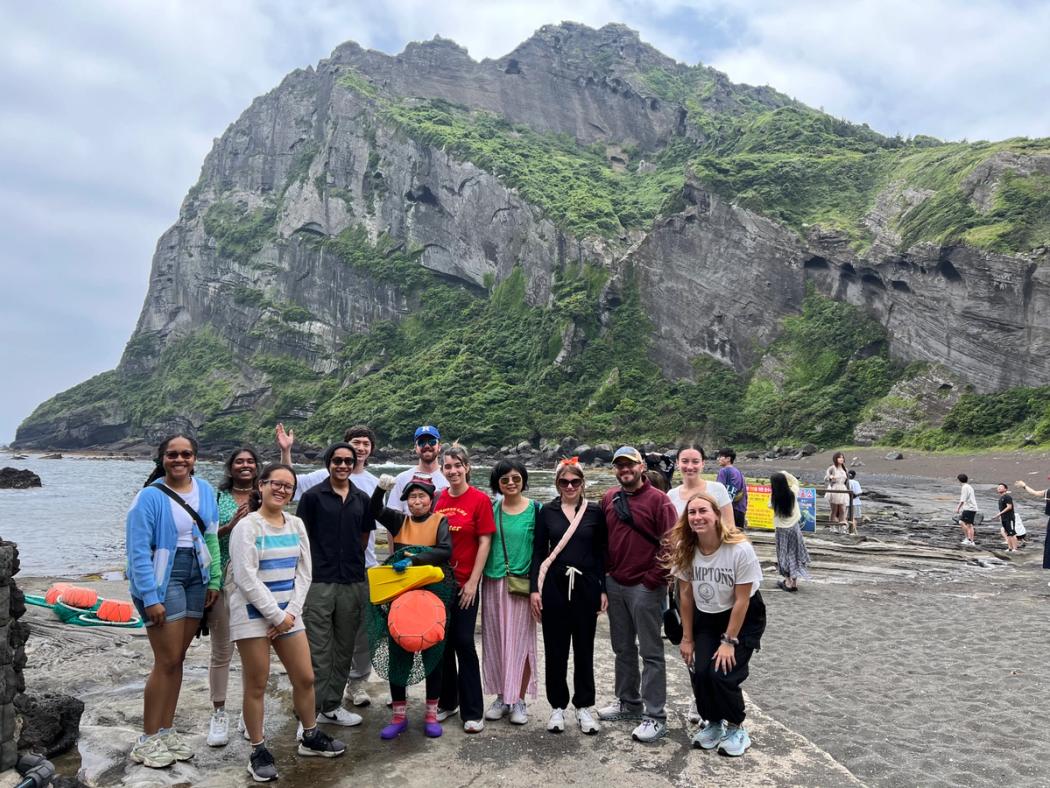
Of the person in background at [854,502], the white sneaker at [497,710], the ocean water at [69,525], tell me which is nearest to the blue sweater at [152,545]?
the white sneaker at [497,710]

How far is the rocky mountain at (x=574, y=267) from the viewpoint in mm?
51531

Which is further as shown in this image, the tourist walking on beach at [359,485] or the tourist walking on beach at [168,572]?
the tourist walking on beach at [359,485]

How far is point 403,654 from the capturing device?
15.7 feet

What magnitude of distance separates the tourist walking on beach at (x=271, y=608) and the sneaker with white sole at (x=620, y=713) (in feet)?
6.10

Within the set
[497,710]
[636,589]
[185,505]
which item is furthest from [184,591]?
[636,589]

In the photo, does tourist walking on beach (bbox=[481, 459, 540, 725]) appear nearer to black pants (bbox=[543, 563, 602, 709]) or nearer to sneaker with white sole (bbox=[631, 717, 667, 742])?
black pants (bbox=[543, 563, 602, 709])

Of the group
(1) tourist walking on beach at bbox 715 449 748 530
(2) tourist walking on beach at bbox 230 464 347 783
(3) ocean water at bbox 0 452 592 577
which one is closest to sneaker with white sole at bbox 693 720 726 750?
(2) tourist walking on beach at bbox 230 464 347 783

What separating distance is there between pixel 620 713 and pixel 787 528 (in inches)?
239

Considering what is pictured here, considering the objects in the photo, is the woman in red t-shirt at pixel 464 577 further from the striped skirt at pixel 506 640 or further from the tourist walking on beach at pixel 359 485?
the tourist walking on beach at pixel 359 485

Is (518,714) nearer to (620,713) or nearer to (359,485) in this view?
(620,713)

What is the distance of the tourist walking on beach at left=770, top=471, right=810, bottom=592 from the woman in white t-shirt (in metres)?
5.67

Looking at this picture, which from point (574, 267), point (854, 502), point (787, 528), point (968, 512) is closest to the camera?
point (787, 528)

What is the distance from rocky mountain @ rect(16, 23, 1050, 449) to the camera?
169 ft

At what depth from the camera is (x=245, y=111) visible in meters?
136
